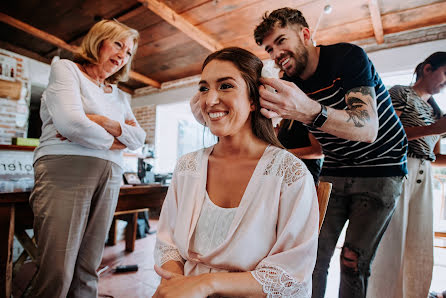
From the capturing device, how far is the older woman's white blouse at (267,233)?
82 cm

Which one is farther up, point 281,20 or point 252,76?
point 281,20

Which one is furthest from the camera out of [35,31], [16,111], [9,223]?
[16,111]

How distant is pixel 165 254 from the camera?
39.6 inches

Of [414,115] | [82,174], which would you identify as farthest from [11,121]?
[414,115]

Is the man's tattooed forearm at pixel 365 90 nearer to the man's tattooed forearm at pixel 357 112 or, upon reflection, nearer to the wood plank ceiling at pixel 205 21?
the man's tattooed forearm at pixel 357 112

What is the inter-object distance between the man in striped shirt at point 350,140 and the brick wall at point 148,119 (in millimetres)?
5655

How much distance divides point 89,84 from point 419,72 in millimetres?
2414

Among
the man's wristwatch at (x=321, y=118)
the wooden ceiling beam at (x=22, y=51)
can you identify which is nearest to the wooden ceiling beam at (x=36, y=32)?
the wooden ceiling beam at (x=22, y=51)

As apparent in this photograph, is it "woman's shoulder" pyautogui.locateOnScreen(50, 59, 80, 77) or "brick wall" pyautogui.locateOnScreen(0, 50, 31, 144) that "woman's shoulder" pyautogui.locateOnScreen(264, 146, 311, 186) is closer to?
"woman's shoulder" pyautogui.locateOnScreen(50, 59, 80, 77)

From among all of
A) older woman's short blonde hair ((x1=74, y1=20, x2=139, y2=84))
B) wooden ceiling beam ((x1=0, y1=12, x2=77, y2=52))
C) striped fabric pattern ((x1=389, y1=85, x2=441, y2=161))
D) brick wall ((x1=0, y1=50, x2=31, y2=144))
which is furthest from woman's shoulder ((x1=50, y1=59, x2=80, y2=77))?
brick wall ((x1=0, y1=50, x2=31, y2=144))

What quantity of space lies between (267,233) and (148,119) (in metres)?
6.62

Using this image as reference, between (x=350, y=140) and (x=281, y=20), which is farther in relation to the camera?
(x=281, y=20)

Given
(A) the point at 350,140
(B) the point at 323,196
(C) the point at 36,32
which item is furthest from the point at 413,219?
(C) the point at 36,32

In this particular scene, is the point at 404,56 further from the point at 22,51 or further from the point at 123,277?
the point at 22,51
